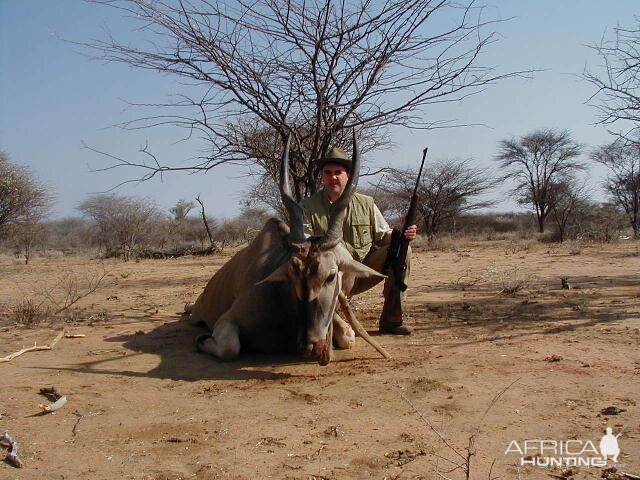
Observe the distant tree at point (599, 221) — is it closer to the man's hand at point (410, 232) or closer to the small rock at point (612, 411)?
the man's hand at point (410, 232)

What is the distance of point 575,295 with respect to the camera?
6.73m

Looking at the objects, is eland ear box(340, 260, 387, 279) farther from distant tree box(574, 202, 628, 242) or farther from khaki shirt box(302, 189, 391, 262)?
distant tree box(574, 202, 628, 242)

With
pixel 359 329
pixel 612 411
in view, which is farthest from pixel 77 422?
pixel 612 411

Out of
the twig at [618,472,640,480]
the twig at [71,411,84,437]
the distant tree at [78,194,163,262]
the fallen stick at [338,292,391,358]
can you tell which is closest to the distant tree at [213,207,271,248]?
the distant tree at [78,194,163,262]

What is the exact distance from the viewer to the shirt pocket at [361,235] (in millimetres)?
5359

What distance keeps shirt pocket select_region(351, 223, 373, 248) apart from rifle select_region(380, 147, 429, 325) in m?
0.27

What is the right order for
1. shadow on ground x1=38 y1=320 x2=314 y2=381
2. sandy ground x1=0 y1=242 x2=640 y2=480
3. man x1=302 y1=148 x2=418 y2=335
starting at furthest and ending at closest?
man x1=302 y1=148 x2=418 y2=335 < shadow on ground x1=38 y1=320 x2=314 y2=381 < sandy ground x1=0 y1=242 x2=640 y2=480

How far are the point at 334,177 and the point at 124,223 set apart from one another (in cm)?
1952

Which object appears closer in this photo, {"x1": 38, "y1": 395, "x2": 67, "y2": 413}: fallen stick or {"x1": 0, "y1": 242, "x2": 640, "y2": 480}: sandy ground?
{"x1": 0, "y1": 242, "x2": 640, "y2": 480}: sandy ground

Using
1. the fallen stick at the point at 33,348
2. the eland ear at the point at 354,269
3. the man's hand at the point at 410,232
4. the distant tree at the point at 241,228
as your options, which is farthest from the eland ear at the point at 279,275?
the distant tree at the point at 241,228

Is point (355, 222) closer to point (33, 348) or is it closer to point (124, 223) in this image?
point (33, 348)

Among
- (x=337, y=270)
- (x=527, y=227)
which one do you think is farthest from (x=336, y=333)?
(x=527, y=227)

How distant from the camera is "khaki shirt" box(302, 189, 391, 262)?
5234 millimetres

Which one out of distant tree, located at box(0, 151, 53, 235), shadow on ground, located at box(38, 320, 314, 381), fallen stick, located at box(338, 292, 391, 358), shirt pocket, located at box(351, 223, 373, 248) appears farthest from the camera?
distant tree, located at box(0, 151, 53, 235)
